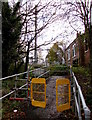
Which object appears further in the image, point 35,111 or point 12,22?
point 12,22

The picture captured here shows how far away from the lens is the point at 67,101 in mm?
3695

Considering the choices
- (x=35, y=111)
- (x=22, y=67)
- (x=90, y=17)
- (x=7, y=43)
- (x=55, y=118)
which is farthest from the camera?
(x=22, y=67)

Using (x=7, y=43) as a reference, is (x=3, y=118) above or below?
below

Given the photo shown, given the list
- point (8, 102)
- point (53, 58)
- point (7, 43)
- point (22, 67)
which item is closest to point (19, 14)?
point (7, 43)

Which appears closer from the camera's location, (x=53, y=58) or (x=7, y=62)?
(x=7, y=62)

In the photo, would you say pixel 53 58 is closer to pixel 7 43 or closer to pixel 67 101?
pixel 7 43

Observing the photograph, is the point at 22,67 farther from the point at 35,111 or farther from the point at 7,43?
the point at 35,111

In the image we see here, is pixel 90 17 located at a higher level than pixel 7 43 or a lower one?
higher

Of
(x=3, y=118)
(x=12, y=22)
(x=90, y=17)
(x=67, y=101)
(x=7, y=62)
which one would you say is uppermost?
(x=12, y=22)

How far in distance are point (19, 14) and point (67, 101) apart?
25.4 feet

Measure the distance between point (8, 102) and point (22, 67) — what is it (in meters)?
6.75

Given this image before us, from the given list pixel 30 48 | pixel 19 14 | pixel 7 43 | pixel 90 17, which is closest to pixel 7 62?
pixel 7 43

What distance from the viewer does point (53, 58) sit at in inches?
1235

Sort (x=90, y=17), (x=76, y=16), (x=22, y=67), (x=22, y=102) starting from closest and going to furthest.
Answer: (x=22, y=102)
(x=90, y=17)
(x=76, y=16)
(x=22, y=67)
